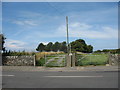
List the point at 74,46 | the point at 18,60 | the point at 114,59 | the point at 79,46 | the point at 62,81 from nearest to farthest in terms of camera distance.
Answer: the point at 62,81 < the point at 114,59 < the point at 18,60 < the point at 79,46 < the point at 74,46

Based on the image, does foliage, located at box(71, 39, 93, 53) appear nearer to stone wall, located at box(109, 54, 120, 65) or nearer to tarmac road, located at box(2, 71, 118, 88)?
stone wall, located at box(109, 54, 120, 65)

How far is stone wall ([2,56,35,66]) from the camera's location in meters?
18.5

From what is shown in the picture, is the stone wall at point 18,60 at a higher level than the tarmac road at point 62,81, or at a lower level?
higher

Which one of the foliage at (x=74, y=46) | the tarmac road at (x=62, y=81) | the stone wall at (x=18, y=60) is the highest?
the foliage at (x=74, y=46)

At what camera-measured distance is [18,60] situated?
1894 cm

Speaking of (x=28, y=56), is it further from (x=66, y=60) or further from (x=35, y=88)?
(x=35, y=88)

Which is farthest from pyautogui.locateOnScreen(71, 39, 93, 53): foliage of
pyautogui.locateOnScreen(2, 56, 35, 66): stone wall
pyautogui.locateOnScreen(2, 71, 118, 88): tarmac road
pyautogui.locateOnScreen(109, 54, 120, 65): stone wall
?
pyautogui.locateOnScreen(2, 71, 118, 88): tarmac road

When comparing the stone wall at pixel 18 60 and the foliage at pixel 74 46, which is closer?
the stone wall at pixel 18 60

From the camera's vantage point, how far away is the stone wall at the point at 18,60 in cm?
1852

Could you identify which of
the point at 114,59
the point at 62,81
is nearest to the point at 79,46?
the point at 114,59

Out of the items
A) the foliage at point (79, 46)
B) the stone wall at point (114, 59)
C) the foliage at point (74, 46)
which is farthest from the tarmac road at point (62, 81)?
the foliage at point (79, 46)

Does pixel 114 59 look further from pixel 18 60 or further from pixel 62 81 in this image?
pixel 62 81

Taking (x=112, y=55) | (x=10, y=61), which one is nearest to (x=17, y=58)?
(x=10, y=61)

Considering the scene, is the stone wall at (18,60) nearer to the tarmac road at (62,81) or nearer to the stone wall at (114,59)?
the stone wall at (114,59)
